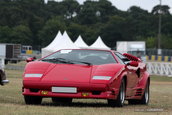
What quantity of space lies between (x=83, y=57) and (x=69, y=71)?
2.53ft

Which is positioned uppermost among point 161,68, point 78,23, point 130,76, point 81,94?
point 78,23

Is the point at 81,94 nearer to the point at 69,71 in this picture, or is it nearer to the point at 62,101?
the point at 69,71

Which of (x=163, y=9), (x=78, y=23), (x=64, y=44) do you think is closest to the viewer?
(x=64, y=44)

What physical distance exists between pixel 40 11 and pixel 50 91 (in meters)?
155

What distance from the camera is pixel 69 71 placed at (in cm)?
1338

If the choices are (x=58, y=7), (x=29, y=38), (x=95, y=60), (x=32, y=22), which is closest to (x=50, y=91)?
(x=95, y=60)

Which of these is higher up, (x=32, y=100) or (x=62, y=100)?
(x=32, y=100)

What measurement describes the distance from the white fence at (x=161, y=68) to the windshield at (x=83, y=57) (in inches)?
1538

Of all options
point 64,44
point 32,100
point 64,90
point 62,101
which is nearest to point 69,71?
point 64,90

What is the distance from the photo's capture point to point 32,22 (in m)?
152

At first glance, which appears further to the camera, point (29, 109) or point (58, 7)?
point (58, 7)

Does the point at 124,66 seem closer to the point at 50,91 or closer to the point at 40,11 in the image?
the point at 50,91

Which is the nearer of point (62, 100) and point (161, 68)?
point (62, 100)

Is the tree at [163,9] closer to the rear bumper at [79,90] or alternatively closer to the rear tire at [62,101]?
the rear tire at [62,101]
